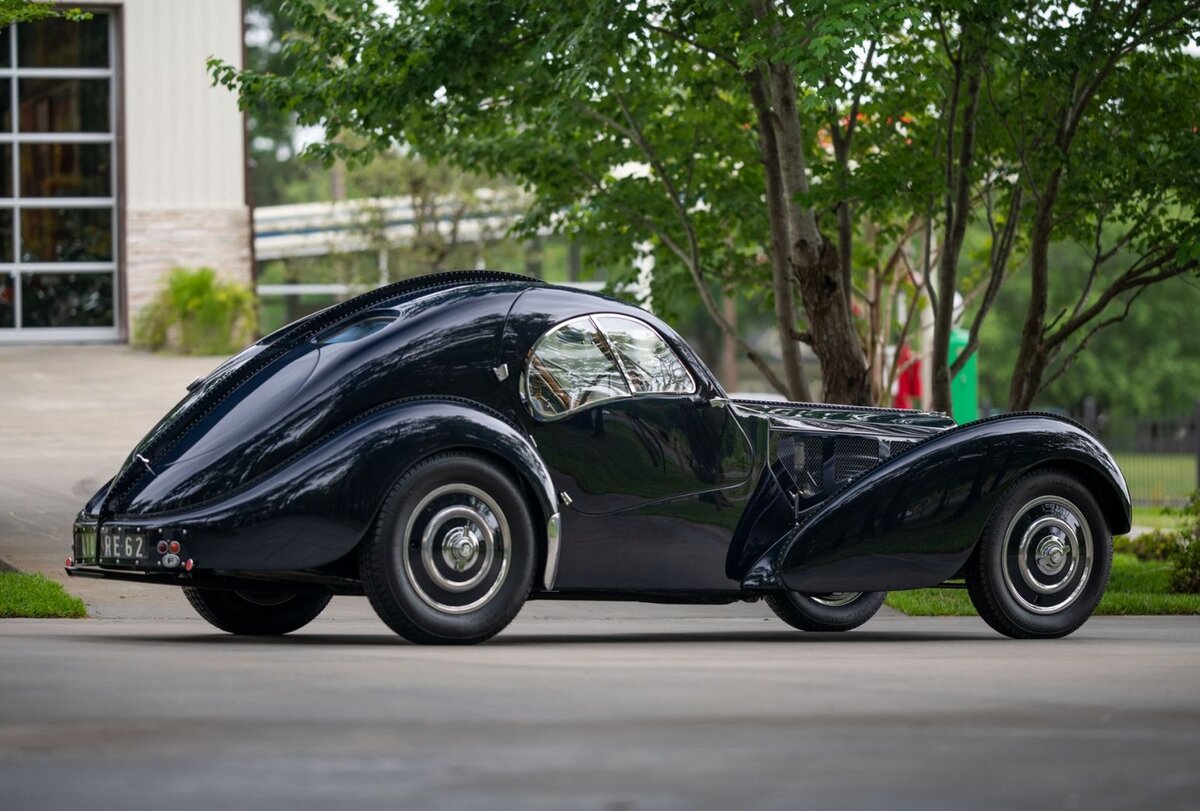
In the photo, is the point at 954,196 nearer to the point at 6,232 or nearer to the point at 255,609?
the point at 255,609

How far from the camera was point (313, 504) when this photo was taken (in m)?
7.59

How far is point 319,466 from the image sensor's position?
301 inches

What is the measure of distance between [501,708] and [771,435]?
11.3 feet

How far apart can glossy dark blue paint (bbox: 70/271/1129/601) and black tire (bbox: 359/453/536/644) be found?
0.10 metres

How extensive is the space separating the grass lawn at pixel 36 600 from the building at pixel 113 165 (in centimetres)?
1844

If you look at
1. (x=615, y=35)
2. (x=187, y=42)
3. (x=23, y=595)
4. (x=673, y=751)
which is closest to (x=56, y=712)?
(x=673, y=751)

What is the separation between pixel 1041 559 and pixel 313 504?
11.7 feet

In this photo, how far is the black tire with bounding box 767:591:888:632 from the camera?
9.78 m

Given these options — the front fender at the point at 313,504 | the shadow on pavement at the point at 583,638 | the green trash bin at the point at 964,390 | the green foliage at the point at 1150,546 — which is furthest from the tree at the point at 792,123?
the front fender at the point at 313,504

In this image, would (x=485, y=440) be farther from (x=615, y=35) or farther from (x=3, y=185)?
(x=3, y=185)

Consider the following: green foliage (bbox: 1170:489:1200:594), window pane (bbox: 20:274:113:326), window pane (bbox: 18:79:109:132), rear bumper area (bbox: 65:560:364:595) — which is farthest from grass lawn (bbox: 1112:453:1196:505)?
rear bumper area (bbox: 65:560:364:595)

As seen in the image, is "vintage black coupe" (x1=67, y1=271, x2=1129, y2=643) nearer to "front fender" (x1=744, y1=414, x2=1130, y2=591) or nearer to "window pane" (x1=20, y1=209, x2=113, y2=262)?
"front fender" (x1=744, y1=414, x2=1130, y2=591)

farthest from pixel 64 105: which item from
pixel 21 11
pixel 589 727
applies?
pixel 589 727

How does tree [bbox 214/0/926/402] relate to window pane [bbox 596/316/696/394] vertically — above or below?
above
